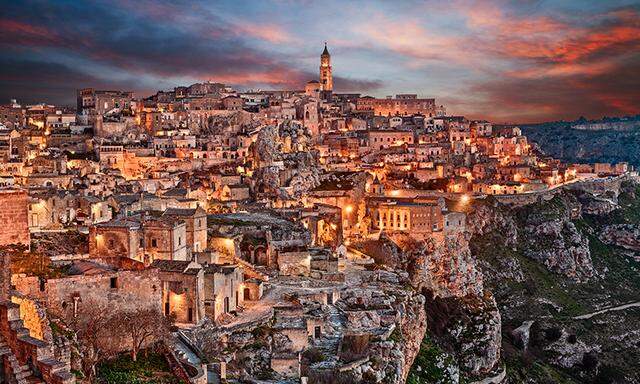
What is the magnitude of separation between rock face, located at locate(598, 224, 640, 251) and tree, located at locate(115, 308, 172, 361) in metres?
69.0

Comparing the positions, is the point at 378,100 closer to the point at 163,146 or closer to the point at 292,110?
the point at 292,110

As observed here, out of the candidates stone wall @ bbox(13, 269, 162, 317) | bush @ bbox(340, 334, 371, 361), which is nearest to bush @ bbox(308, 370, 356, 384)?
bush @ bbox(340, 334, 371, 361)

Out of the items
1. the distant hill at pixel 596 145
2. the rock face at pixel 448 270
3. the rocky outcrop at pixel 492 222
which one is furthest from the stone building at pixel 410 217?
the distant hill at pixel 596 145

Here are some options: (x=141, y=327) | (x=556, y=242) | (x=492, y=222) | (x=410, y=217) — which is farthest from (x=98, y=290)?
(x=556, y=242)

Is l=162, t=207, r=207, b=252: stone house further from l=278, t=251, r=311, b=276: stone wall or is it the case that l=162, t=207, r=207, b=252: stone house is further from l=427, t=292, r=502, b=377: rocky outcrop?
l=427, t=292, r=502, b=377: rocky outcrop

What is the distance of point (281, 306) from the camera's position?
32.0 meters

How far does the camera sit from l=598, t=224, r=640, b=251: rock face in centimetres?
8169

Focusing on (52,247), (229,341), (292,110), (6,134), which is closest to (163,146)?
(6,134)

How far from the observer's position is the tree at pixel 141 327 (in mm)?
22881

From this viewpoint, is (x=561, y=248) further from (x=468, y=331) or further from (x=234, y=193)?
(x=234, y=193)

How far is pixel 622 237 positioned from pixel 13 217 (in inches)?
2894

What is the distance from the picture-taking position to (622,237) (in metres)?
82.2

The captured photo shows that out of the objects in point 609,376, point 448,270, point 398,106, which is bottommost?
point 609,376

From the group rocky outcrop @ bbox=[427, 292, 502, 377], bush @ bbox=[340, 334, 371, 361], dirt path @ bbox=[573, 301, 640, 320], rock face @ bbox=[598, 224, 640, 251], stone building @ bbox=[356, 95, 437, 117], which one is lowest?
dirt path @ bbox=[573, 301, 640, 320]
